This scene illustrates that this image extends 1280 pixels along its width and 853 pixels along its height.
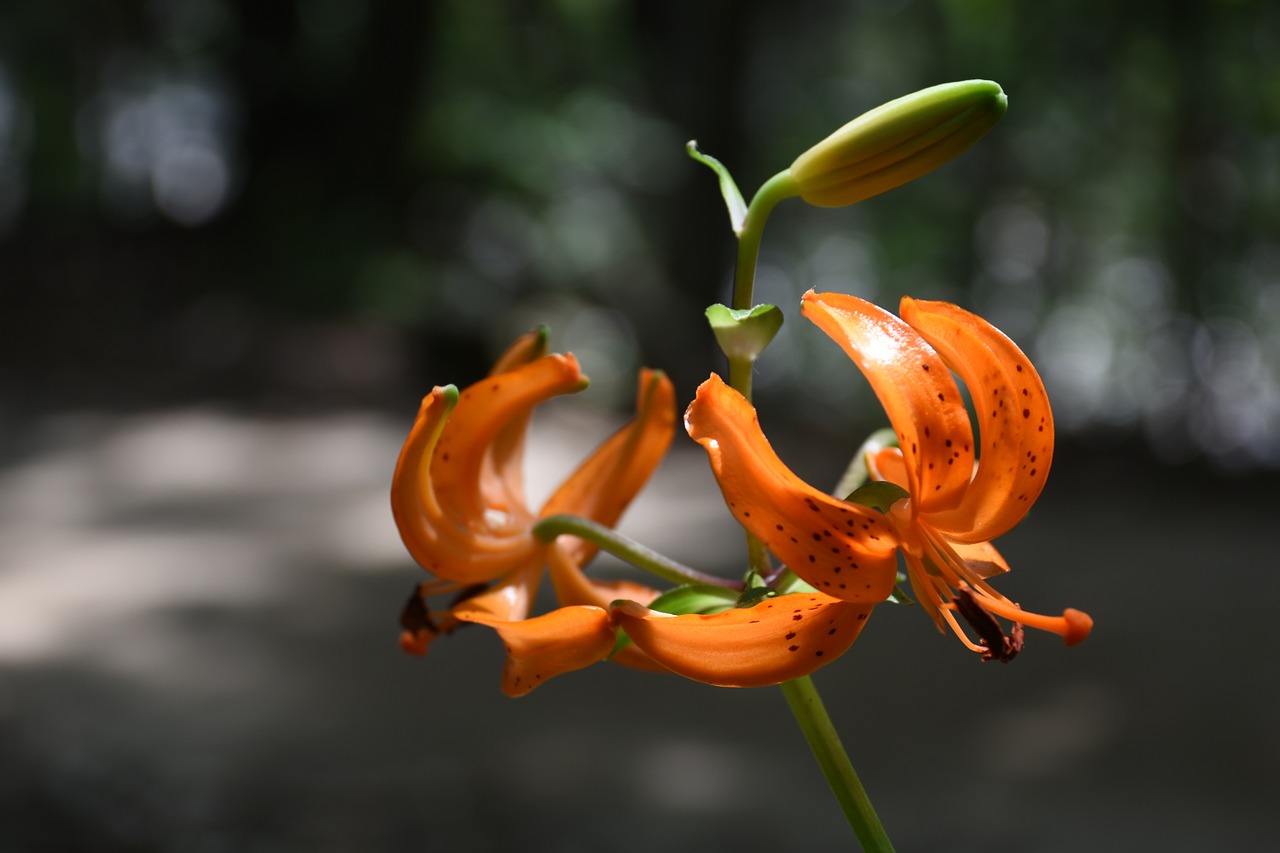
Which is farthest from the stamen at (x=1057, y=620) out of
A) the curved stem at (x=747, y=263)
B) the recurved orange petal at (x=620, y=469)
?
the recurved orange petal at (x=620, y=469)

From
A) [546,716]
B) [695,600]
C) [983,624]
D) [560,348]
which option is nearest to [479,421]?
[695,600]

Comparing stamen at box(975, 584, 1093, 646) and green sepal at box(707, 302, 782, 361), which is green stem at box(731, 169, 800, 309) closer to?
green sepal at box(707, 302, 782, 361)

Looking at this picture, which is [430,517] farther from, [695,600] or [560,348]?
[560,348]

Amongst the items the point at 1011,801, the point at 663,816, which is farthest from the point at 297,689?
the point at 1011,801

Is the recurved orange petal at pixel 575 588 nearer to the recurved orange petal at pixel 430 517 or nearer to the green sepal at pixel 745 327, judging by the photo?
the recurved orange petal at pixel 430 517

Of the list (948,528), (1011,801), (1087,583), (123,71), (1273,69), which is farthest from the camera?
(123,71)

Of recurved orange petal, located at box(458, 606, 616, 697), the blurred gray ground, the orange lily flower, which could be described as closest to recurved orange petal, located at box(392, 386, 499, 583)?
the orange lily flower

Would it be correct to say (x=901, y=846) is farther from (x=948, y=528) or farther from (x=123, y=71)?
(x=123, y=71)
